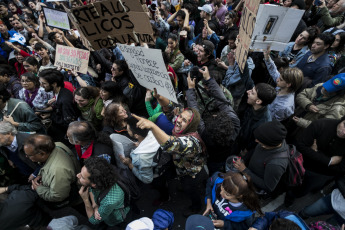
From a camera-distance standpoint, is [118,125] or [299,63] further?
[299,63]

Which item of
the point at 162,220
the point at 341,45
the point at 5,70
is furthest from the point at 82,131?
the point at 341,45

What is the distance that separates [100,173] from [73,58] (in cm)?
275

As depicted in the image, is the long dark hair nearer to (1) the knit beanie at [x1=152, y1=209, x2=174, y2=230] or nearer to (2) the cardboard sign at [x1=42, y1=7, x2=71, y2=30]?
(1) the knit beanie at [x1=152, y1=209, x2=174, y2=230]

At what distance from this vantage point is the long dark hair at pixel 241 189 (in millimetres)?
2074

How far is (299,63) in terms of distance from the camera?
4.07 metres

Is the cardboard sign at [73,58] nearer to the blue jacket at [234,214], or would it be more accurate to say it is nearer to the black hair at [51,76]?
the black hair at [51,76]

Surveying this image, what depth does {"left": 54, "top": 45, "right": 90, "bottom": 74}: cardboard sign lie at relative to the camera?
3.83 m

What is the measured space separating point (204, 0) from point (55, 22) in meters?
6.35

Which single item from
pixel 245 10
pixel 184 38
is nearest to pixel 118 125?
pixel 245 10

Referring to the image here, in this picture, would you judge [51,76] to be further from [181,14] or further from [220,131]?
[181,14]

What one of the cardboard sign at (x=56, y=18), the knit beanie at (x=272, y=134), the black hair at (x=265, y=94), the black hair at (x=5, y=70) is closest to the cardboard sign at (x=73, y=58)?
the black hair at (x=5, y=70)

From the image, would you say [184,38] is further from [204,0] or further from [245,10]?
[204,0]

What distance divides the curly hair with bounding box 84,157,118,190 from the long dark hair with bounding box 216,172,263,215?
4.04 feet

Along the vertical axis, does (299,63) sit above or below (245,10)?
below
